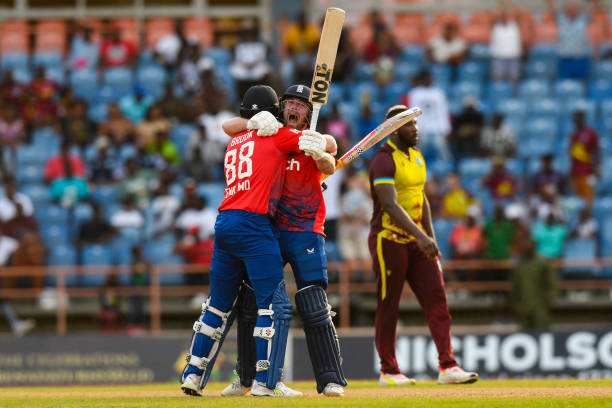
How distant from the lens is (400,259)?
989 centimetres

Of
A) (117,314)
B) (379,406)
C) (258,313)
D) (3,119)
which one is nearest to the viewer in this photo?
(379,406)

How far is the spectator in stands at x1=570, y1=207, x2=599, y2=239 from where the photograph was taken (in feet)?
57.0

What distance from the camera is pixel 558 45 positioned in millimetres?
21156

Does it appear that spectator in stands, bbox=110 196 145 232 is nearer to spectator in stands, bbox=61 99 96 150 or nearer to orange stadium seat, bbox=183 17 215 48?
spectator in stands, bbox=61 99 96 150

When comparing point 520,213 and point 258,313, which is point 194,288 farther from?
point 258,313

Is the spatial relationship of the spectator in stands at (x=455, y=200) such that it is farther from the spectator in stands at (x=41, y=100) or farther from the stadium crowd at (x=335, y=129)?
the spectator in stands at (x=41, y=100)

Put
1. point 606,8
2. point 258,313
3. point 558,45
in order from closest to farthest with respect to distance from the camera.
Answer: point 258,313 → point 558,45 → point 606,8

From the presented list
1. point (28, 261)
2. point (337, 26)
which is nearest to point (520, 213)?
point (28, 261)

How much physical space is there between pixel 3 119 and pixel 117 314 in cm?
516

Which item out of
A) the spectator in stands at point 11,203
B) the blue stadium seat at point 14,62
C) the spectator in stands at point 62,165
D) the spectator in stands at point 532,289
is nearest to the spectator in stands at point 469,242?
Result: the spectator in stands at point 532,289

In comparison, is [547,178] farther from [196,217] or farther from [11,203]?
[11,203]

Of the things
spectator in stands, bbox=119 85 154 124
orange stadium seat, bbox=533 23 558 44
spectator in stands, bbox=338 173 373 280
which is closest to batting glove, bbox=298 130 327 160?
spectator in stands, bbox=338 173 373 280

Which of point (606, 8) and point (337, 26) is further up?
point (606, 8)

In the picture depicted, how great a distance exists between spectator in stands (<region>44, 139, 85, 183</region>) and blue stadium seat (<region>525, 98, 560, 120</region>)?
27.2 feet
